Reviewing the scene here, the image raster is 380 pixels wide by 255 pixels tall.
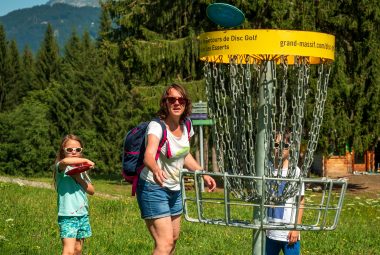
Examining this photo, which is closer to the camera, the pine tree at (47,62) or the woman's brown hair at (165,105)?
the woman's brown hair at (165,105)

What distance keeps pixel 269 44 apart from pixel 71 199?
3.05 metres

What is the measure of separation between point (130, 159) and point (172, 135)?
1.28 feet

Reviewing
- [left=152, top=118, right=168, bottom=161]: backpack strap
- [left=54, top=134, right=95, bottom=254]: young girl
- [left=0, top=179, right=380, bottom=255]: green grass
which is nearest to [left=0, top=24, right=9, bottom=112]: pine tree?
[left=0, top=179, right=380, bottom=255]: green grass

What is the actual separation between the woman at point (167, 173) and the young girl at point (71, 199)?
1.11m

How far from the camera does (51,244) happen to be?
8766 mm

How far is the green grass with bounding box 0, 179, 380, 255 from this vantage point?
881cm

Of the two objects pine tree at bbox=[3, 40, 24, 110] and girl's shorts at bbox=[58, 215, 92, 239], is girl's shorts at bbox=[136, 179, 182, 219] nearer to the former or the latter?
girl's shorts at bbox=[58, 215, 92, 239]

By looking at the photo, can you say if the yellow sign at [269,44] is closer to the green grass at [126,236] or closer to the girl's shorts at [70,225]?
the girl's shorts at [70,225]

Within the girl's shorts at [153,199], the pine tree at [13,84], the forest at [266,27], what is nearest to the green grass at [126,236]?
the girl's shorts at [153,199]

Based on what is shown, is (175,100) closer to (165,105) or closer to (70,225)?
(165,105)

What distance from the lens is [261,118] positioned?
4.30 meters

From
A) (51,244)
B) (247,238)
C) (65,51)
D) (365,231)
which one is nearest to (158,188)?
(51,244)

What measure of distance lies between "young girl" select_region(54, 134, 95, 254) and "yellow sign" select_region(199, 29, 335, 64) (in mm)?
2585

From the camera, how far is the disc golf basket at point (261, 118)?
162 inches
